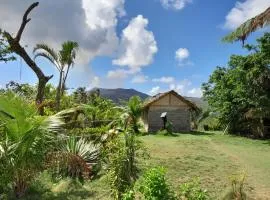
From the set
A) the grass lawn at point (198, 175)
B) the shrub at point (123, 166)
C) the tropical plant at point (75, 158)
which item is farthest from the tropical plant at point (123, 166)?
the tropical plant at point (75, 158)

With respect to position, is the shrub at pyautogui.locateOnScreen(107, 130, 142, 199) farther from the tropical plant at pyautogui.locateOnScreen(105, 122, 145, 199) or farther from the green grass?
the green grass

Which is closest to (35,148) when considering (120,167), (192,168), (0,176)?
(0,176)

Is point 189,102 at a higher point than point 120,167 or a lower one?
higher

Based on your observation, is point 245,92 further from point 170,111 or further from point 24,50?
point 24,50

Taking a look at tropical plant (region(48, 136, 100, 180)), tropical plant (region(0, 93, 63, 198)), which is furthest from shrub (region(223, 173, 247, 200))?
tropical plant (region(0, 93, 63, 198))

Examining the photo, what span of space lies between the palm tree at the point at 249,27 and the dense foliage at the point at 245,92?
1328 cm

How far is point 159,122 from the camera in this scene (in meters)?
32.1

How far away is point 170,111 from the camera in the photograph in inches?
1262

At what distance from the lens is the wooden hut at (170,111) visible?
105 ft

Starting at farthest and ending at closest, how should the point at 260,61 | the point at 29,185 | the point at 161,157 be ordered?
the point at 260,61 → the point at 161,157 → the point at 29,185

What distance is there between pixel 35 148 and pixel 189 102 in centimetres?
2293

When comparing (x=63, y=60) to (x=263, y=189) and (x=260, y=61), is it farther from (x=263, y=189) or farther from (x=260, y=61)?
(x=260, y=61)

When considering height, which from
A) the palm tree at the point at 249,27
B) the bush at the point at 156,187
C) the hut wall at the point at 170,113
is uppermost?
the palm tree at the point at 249,27

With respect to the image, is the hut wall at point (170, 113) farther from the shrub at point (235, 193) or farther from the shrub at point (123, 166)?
the shrub at point (235, 193)
